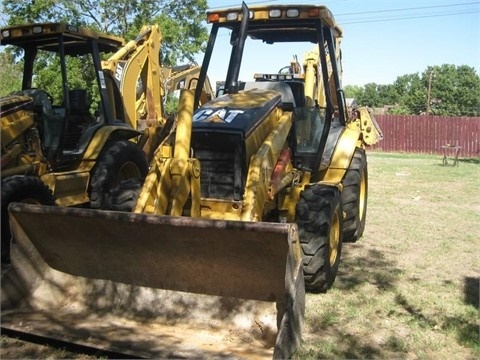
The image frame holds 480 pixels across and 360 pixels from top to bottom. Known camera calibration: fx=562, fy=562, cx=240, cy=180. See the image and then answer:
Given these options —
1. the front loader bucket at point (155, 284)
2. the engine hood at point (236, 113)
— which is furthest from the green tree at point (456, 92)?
the front loader bucket at point (155, 284)

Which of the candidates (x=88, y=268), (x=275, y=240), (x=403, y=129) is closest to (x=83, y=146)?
(x=88, y=268)

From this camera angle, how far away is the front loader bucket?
3723 millimetres

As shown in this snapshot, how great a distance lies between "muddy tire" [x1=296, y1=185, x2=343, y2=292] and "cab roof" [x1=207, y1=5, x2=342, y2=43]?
1.75 metres

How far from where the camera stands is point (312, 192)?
207 inches

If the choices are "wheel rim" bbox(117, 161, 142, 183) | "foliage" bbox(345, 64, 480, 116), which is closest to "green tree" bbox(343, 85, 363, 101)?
"foliage" bbox(345, 64, 480, 116)

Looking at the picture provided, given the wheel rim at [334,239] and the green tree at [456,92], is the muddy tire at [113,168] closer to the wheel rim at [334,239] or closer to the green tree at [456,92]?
the wheel rim at [334,239]

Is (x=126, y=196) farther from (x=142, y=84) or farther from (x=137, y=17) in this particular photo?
(x=137, y=17)

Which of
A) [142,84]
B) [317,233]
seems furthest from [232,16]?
[142,84]

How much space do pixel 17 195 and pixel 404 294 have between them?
3983 mm

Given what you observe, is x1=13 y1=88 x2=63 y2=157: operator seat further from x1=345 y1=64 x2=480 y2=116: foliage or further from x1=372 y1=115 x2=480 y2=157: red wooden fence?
x1=345 y1=64 x2=480 y2=116: foliage

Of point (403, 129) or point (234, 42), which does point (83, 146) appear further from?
point (403, 129)

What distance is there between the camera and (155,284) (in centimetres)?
434

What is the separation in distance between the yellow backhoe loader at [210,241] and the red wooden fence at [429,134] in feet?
75.0

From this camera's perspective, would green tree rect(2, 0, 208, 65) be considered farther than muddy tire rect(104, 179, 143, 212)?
Yes
